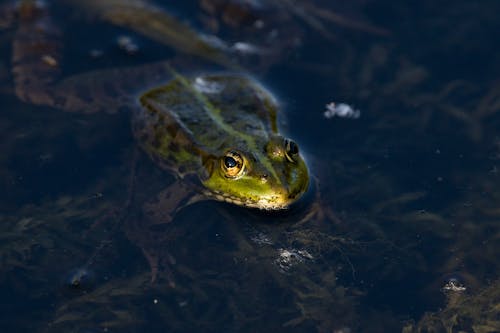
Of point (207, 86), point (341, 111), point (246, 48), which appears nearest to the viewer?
point (341, 111)

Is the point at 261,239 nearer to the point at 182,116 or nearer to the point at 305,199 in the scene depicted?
the point at 305,199

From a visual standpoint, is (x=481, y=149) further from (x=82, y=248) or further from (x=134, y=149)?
(x=82, y=248)

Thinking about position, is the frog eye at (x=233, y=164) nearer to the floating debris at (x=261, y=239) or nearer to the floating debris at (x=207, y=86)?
the floating debris at (x=261, y=239)

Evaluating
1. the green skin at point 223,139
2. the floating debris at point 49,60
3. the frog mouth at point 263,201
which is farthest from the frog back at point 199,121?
the floating debris at point 49,60

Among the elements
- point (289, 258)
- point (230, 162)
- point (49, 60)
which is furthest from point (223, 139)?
point (49, 60)

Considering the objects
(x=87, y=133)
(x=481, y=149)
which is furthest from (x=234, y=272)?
(x=481, y=149)
